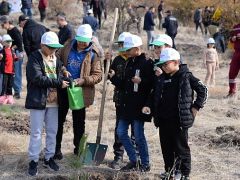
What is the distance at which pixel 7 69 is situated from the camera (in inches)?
417

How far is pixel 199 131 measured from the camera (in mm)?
8758

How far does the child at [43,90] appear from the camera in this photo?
19.8 feet

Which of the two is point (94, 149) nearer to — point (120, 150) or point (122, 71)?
point (120, 150)

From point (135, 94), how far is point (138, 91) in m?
0.05

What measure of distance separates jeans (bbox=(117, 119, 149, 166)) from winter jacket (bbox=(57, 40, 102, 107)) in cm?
53

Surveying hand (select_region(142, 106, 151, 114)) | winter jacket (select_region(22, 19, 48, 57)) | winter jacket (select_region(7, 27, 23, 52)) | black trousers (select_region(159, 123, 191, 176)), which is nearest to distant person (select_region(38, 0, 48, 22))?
winter jacket (select_region(7, 27, 23, 52))

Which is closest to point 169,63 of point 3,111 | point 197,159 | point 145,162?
point 145,162

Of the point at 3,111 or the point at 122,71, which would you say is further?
the point at 3,111

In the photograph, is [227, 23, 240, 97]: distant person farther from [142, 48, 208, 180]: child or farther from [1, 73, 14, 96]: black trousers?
[142, 48, 208, 180]: child

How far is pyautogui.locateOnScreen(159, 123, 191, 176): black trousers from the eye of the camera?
5952 mm

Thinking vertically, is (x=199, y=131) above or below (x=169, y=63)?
below

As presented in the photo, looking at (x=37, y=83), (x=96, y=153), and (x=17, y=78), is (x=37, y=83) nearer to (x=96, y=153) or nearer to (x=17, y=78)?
(x=96, y=153)

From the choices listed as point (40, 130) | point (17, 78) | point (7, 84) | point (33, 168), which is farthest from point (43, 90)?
point (17, 78)

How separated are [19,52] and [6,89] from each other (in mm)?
869
